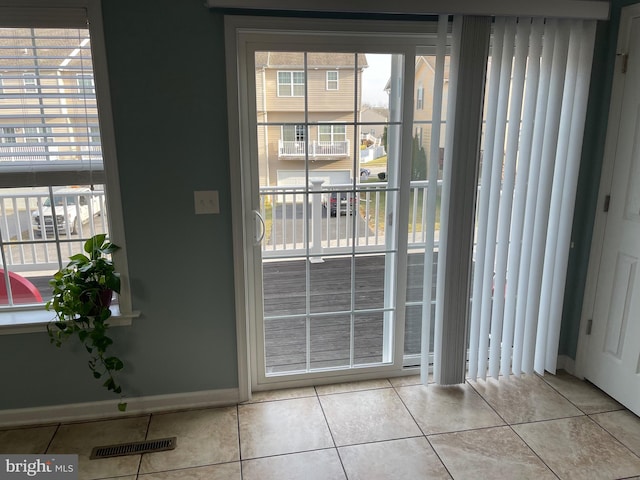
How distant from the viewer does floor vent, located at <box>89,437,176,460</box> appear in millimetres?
2113

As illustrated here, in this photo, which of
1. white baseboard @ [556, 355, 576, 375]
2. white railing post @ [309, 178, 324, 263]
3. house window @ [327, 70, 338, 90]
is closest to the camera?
house window @ [327, 70, 338, 90]

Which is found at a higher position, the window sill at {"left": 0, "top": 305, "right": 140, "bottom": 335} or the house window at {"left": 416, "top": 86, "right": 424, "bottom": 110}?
the house window at {"left": 416, "top": 86, "right": 424, "bottom": 110}

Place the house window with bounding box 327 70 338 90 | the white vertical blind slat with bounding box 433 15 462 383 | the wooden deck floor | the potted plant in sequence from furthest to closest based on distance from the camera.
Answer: the wooden deck floor → the house window with bounding box 327 70 338 90 → the white vertical blind slat with bounding box 433 15 462 383 → the potted plant

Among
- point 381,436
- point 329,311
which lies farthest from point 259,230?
point 381,436

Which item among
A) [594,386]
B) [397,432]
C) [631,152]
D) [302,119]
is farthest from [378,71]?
[594,386]

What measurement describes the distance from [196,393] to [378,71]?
1.97 meters

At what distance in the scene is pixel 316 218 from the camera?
2.49 m

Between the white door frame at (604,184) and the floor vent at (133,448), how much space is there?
2.37 metres

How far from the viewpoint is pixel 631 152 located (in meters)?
2.33

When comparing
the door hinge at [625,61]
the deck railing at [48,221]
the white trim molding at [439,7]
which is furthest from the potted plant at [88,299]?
the door hinge at [625,61]

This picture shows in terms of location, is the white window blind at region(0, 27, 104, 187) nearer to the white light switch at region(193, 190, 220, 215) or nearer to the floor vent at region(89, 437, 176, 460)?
the white light switch at region(193, 190, 220, 215)

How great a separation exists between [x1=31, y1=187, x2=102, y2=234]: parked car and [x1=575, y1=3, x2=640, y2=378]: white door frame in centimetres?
270

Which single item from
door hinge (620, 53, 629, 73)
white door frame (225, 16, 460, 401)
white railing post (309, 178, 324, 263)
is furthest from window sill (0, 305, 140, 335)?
door hinge (620, 53, 629, 73)

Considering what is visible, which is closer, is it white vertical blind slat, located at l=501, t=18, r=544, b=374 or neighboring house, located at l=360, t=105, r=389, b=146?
white vertical blind slat, located at l=501, t=18, r=544, b=374
